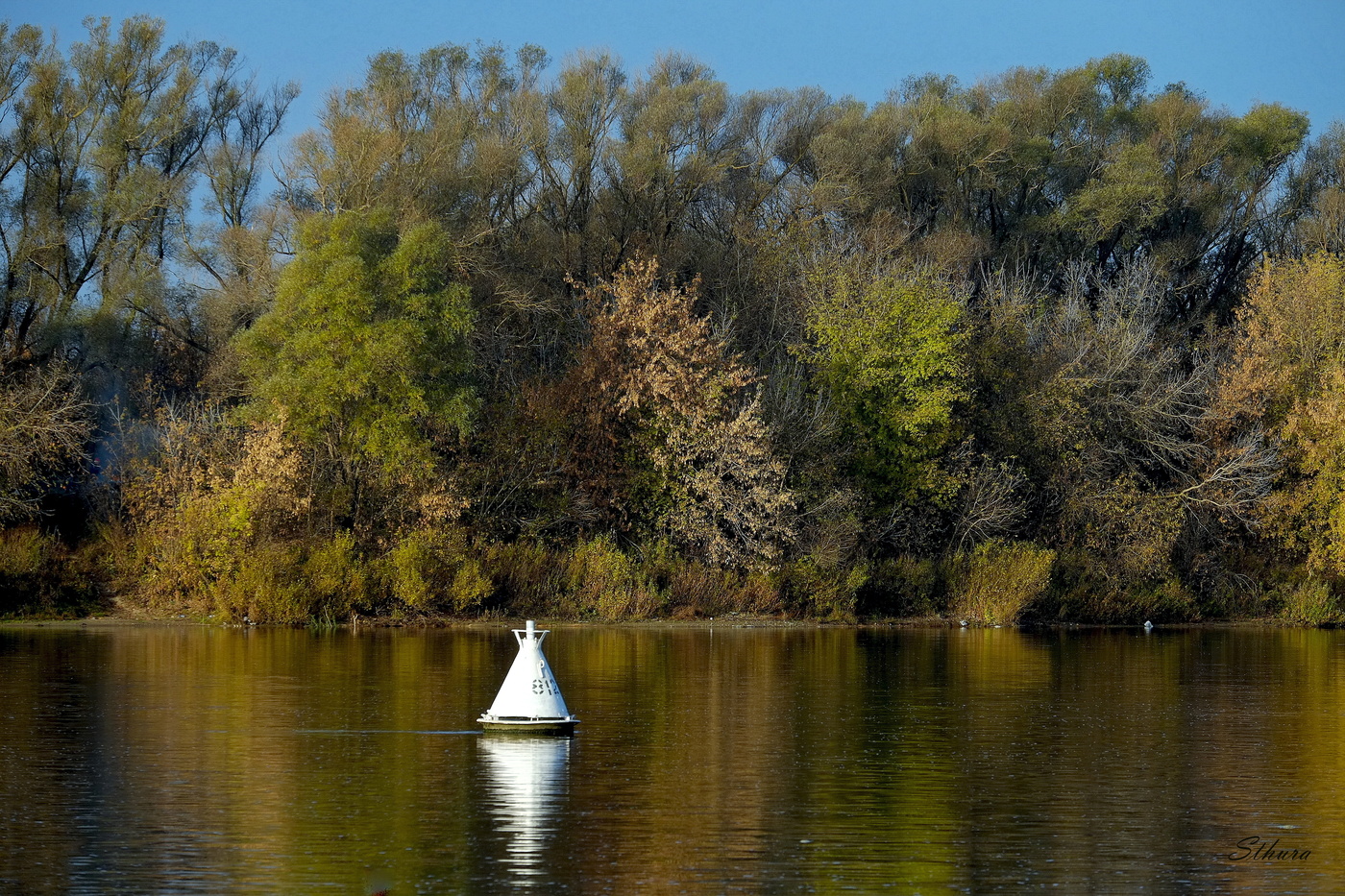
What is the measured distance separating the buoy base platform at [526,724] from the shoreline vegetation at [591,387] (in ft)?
74.9

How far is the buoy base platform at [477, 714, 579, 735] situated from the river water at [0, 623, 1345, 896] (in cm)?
22

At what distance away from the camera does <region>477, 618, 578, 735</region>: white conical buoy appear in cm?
2283

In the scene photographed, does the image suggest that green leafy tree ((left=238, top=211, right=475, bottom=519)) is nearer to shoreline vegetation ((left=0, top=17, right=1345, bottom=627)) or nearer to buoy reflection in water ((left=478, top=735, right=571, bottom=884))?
shoreline vegetation ((left=0, top=17, right=1345, bottom=627))

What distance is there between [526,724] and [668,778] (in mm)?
3322

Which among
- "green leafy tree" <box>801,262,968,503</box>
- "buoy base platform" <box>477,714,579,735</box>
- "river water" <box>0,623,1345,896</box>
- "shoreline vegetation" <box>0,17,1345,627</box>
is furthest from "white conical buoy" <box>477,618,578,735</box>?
"green leafy tree" <box>801,262,968,503</box>

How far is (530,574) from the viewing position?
48.4 meters

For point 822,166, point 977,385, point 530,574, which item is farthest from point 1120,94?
point 530,574

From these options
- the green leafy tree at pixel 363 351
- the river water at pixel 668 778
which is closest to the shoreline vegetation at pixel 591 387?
the green leafy tree at pixel 363 351

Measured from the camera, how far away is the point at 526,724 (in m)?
22.9

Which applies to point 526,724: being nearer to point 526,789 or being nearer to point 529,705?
point 529,705

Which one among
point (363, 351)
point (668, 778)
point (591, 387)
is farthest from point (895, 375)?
point (668, 778)

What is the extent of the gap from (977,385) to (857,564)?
8.41 m

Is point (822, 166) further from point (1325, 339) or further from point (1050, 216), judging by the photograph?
point (1325, 339)

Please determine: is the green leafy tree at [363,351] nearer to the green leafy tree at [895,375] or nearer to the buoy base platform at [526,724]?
the green leafy tree at [895,375]
